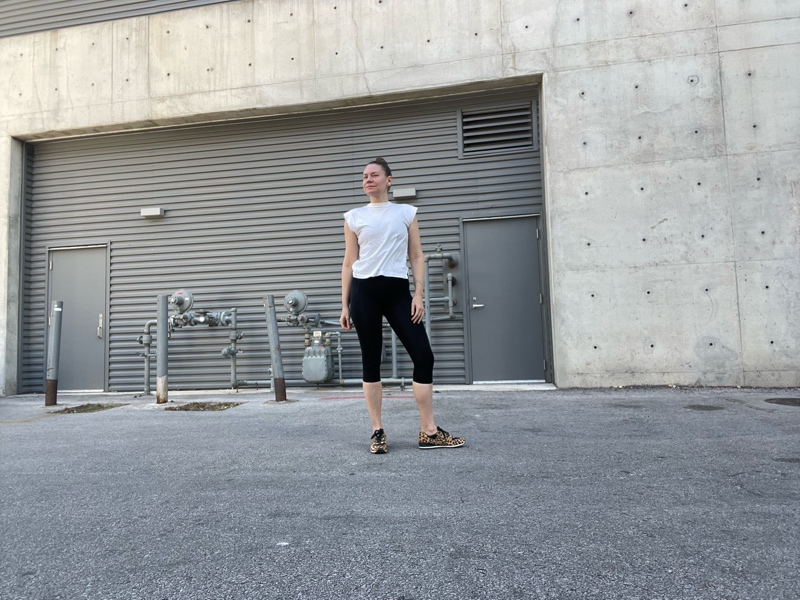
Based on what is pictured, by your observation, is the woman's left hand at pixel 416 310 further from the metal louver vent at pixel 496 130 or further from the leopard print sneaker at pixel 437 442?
the metal louver vent at pixel 496 130

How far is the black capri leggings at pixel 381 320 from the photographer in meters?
3.04

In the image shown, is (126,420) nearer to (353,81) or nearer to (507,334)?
(507,334)

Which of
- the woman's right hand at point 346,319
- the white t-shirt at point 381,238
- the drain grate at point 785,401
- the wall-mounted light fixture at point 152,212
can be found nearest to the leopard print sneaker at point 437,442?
the woman's right hand at point 346,319

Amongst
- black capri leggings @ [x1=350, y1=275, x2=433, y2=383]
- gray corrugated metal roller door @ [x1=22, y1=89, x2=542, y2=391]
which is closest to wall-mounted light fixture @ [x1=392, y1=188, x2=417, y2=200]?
gray corrugated metal roller door @ [x1=22, y1=89, x2=542, y2=391]

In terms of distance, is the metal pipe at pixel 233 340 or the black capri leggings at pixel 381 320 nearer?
the black capri leggings at pixel 381 320

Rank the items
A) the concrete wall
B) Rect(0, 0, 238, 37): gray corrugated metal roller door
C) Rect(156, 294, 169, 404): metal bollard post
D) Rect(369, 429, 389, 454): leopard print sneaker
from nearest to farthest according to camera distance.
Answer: Rect(369, 429, 389, 454): leopard print sneaker
Rect(156, 294, 169, 404): metal bollard post
the concrete wall
Rect(0, 0, 238, 37): gray corrugated metal roller door

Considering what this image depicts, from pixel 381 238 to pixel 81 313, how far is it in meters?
6.82

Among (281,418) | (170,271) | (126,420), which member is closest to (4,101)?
(170,271)

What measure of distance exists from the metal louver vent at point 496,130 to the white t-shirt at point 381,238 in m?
4.21

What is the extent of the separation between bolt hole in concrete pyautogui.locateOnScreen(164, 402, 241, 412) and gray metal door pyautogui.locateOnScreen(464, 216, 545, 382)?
311cm

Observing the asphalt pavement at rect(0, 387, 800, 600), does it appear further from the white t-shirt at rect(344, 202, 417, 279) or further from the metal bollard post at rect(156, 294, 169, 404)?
the metal bollard post at rect(156, 294, 169, 404)

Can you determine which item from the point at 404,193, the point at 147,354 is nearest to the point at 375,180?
the point at 404,193

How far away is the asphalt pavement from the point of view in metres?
1.51

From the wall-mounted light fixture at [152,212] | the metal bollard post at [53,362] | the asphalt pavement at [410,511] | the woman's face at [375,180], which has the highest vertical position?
the wall-mounted light fixture at [152,212]
